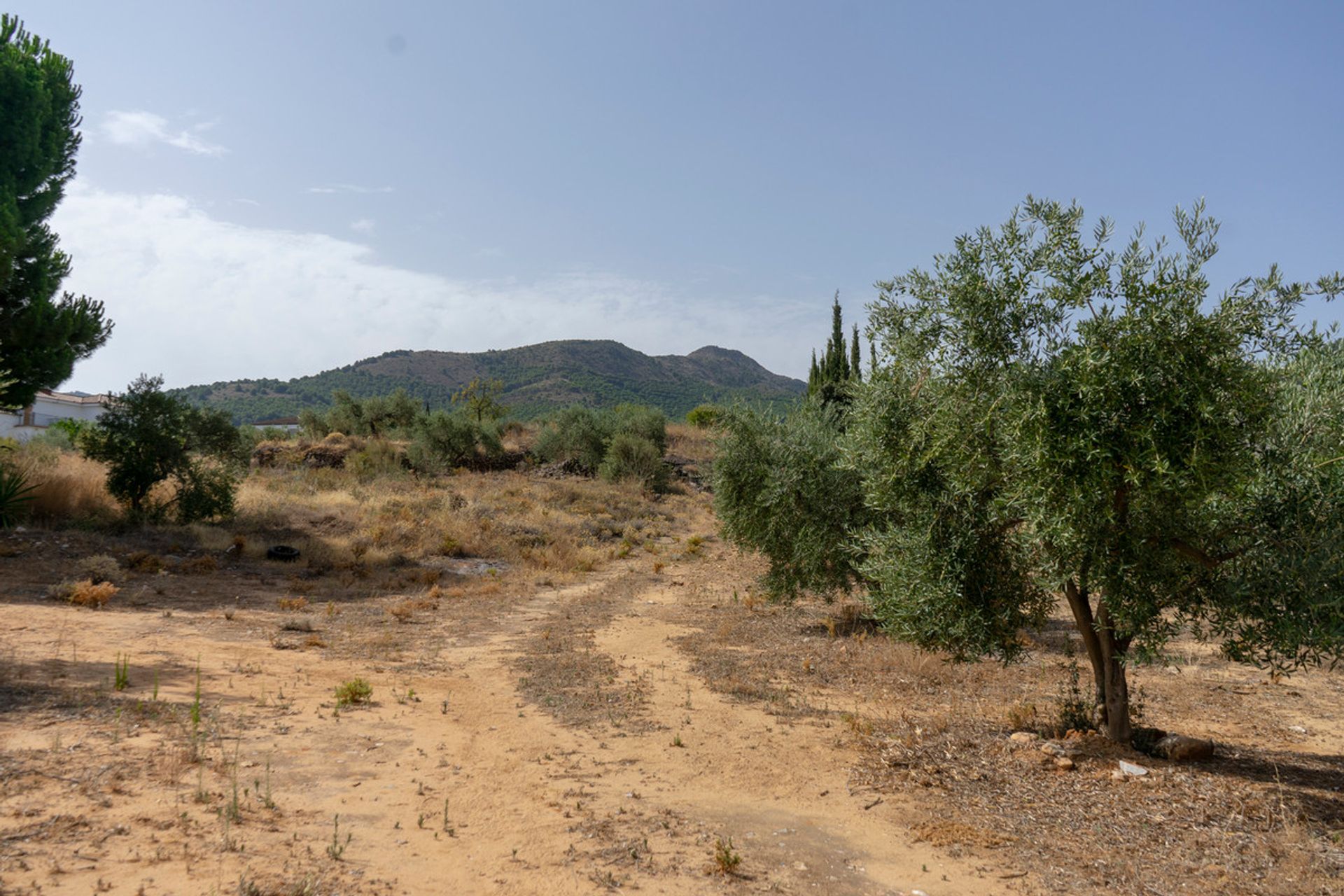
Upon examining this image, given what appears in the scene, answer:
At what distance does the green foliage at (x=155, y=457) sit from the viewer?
68.2 feet

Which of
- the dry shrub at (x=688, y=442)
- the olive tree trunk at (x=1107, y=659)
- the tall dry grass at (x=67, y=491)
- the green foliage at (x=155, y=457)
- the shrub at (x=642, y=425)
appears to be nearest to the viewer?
the olive tree trunk at (x=1107, y=659)

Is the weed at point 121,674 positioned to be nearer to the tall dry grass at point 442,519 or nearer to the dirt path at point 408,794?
the dirt path at point 408,794

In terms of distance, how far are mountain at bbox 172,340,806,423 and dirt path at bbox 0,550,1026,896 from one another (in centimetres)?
7957

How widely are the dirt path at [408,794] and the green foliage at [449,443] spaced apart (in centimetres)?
2840

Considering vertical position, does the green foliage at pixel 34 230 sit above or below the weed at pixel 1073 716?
above

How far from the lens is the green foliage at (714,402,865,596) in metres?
14.2

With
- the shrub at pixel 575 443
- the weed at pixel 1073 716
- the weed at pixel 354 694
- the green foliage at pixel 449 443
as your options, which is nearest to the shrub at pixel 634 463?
the shrub at pixel 575 443

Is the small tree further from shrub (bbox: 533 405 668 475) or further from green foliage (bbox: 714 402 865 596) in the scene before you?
green foliage (bbox: 714 402 865 596)


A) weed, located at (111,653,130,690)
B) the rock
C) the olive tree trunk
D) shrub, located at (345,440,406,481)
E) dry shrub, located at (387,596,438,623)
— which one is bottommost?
dry shrub, located at (387,596,438,623)

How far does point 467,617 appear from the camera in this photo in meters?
15.8

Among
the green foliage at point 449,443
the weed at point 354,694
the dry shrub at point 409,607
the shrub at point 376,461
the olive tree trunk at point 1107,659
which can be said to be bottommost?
the dry shrub at point 409,607

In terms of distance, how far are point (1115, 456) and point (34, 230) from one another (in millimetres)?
26905

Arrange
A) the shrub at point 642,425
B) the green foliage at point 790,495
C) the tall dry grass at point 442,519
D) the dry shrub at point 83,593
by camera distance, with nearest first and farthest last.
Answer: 1. the dry shrub at point 83,593
2. the green foliage at point 790,495
3. the tall dry grass at point 442,519
4. the shrub at point 642,425

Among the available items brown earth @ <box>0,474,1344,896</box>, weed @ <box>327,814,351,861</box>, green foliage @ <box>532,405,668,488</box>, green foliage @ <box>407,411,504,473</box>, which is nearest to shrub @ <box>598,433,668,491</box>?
green foliage @ <box>532,405,668,488</box>
